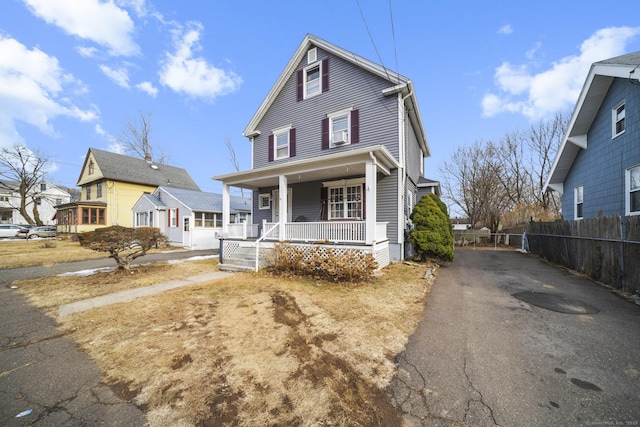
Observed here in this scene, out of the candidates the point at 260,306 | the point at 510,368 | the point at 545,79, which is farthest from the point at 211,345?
the point at 545,79

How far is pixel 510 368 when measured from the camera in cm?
300

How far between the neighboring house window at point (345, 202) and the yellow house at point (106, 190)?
24.7 meters

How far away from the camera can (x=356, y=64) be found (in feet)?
37.6

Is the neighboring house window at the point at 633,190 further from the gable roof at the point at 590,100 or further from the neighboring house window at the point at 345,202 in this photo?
the neighboring house window at the point at 345,202

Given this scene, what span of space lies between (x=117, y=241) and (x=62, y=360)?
557 centimetres

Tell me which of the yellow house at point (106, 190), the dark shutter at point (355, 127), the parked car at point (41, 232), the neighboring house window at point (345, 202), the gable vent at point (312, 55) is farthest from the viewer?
the parked car at point (41, 232)

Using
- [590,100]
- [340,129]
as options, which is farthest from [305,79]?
[590,100]

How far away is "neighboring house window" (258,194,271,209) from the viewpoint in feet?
44.6

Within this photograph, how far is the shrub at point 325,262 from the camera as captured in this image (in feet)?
23.1

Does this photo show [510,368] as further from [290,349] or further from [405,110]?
[405,110]

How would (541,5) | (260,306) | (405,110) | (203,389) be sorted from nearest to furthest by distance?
(203,389) < (260,306) < (541,5) < (405,110)

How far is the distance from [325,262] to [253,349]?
4.10m

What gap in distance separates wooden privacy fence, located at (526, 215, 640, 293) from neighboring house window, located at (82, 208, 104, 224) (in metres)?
34.9

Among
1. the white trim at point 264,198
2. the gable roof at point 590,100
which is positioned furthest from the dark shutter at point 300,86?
the gable roof at point 590,100
